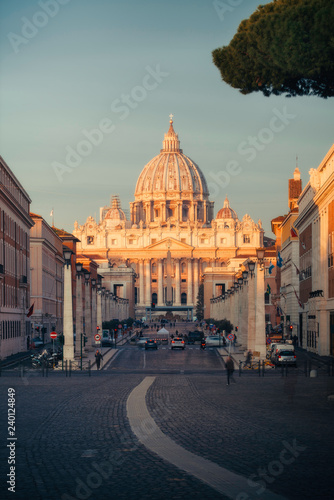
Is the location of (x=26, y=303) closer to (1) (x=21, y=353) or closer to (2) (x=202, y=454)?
(1) (x=21, y=353)

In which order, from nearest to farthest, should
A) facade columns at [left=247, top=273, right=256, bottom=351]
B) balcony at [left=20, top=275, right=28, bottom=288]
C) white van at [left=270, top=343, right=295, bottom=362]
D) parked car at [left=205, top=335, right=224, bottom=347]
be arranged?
white van at [left=270, top=343, right=295, bottom=362] → facade columns at [left=247, top=273, right=256, bottom=351] → balcony at [left=20, top=275, right=28, bottom=288] → parked car at [left=205, top=335, right=224, bottom=347]

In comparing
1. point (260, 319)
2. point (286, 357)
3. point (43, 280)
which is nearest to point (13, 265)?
point (260, 319)

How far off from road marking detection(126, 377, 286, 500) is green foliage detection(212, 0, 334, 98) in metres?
9.16

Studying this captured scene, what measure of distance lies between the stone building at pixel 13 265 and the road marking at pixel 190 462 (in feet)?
120

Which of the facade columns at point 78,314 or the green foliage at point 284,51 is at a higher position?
the green foliage at point 284,51

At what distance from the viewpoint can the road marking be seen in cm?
1242

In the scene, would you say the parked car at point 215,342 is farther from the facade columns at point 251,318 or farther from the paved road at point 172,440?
the paved road at point 172,440

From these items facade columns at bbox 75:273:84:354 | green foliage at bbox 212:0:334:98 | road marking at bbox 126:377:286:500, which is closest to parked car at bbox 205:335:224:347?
facade columns at bbox 75:273:84:354

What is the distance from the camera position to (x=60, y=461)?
15164 millimetres

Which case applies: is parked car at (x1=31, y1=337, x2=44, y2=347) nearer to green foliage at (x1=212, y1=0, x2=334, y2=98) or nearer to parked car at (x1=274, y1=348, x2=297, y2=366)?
parked car at (x1=274, y1=348, x2=297, y2=366)

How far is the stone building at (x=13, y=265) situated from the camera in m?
58.2

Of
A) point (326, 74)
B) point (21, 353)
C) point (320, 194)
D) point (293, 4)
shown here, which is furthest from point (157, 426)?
point (21, 353)

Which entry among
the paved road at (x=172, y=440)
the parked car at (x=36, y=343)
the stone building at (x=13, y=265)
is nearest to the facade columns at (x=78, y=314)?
the stone building at (x=13, y=265)

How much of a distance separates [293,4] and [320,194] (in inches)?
1321
